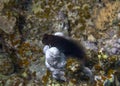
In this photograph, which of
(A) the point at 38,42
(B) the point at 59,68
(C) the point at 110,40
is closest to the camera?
(B) the point at 59,68

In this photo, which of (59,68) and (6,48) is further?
(6,48)

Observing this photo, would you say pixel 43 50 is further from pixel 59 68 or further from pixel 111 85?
pixel 111 85

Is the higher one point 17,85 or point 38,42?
point 38,42

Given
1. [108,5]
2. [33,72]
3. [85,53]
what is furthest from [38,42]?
[108,5]

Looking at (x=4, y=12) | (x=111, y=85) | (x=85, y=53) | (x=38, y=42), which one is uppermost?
(x=4, y=12)

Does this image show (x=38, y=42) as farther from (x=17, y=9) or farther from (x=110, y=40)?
(x=110, y=40)

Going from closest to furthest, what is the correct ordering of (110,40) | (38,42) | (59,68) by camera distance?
(59,68) → (110,40) → (38,42)
